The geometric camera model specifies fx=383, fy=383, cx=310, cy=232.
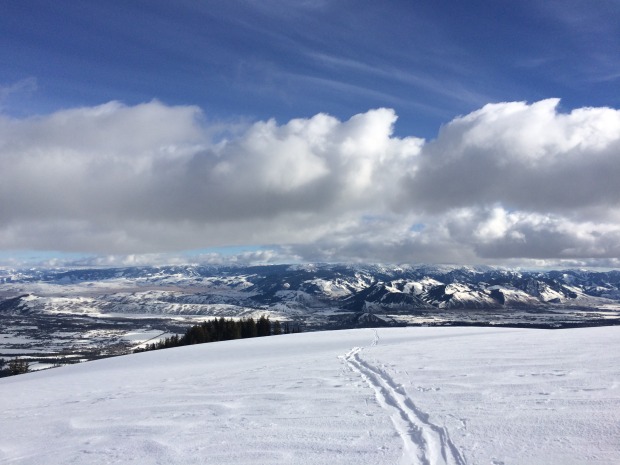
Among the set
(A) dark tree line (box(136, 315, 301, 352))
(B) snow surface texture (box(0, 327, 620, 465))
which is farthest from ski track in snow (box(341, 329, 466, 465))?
(A) dark tree line (box(136, 315, 301, 352))

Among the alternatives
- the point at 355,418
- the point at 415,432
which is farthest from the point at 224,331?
the point at 415,432

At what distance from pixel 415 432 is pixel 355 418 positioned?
5.74 ft

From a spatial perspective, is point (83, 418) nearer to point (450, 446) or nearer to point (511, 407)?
point (450, 446)

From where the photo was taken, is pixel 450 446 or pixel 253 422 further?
pixel 253 422

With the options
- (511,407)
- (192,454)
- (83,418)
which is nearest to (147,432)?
(192,454)

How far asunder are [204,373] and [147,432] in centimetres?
1096

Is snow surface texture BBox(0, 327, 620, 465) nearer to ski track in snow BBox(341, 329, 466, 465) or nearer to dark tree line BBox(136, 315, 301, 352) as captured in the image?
ski track in snow BBox(341, 329, 466, 465)

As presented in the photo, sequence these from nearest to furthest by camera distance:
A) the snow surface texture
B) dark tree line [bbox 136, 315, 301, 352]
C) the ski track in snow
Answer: the ski track in snow
the snow surface texture
dark tree line [bbox 136, 315, 301, 352]

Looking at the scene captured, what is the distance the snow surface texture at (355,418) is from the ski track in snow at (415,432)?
3cm

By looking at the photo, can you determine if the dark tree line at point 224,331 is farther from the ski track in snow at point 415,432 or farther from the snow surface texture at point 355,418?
the ski track in snow at point 415,432

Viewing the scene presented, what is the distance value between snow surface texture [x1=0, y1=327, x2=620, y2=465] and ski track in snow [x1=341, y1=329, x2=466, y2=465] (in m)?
0.03

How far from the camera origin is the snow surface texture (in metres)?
7.64

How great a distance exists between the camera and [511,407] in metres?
9.66

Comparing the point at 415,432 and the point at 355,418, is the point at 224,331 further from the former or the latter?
the point at 415,432
